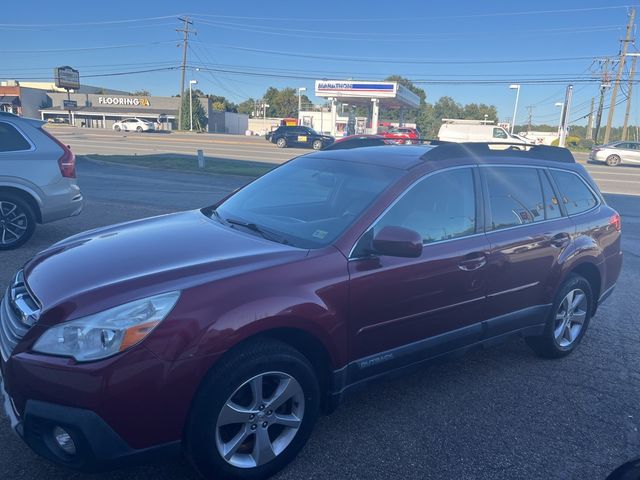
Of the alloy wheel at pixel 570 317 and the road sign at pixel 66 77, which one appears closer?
the alloy wheel at pixel 570 317

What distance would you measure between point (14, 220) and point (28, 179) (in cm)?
58

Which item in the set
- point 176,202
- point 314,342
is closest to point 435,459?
point 314,342

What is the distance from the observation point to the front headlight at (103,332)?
2.28 m

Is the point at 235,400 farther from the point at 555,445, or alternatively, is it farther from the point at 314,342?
the point at 555,445

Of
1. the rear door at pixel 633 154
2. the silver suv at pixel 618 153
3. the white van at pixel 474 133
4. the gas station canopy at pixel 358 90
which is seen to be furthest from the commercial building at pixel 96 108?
the rear door at pixel 633 154

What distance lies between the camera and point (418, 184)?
3439 mm

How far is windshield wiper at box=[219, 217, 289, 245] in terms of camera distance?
317 cm

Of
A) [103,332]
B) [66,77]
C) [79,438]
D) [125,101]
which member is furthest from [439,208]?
[125,101]

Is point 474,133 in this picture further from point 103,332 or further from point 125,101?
point 125,101

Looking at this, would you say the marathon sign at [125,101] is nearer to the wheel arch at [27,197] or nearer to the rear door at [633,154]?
the rear door at [633,154]

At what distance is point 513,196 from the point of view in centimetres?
402

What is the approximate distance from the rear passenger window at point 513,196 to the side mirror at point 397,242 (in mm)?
1107

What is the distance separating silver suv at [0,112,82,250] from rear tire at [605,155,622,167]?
1187 inches

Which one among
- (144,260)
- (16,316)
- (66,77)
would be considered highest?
(66,77)
